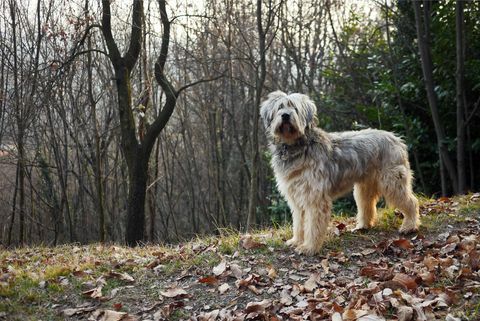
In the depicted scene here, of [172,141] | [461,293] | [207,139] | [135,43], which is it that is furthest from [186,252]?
[172,141]

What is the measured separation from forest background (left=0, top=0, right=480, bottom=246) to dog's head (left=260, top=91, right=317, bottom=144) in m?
2.61

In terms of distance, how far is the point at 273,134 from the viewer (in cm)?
563

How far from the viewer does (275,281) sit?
490 centimetres

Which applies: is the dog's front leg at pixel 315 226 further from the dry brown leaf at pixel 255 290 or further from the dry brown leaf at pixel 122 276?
the dry brown leaf at pixel 122 276

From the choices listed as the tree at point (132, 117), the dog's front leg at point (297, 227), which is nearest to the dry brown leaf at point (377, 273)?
the dog's front leg at point (297, 227)

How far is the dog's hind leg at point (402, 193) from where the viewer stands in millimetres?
5809

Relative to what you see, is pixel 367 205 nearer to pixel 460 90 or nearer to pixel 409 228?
pixel 409 228

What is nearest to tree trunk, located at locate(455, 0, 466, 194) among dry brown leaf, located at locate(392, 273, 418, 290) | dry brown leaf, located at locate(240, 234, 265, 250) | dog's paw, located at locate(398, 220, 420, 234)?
dog's paw, located at locate(398, 220, 420, 234)

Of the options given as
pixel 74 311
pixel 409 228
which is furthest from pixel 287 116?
pixel 74 311

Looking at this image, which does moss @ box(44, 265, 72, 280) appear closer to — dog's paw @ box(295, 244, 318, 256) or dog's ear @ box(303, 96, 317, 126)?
dog's paw @ box(295, 244, 318, 256)

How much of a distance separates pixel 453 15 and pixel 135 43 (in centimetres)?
633

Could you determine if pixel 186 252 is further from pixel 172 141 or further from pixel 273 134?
pixel 172 141

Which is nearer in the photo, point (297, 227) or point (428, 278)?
point (428, 278)

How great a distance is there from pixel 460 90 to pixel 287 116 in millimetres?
4654
